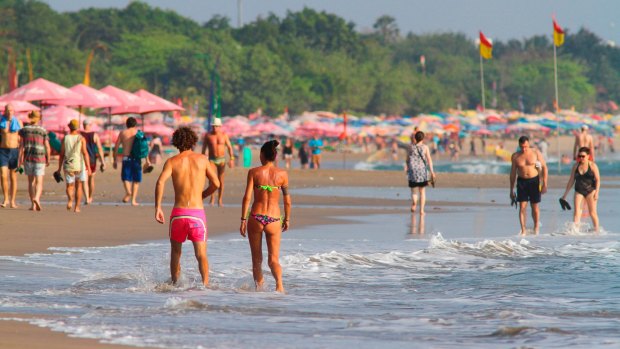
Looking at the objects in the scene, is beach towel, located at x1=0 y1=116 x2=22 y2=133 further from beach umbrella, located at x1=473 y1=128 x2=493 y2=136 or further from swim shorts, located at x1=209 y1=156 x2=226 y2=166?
beach umbrella, located at x1=473 y1=128 x2=493 y2=136

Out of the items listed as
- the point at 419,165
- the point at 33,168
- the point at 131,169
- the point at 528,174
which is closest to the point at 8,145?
the point at 33,168

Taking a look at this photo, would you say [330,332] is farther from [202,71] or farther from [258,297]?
[202,71]

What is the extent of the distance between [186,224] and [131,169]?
9.61m

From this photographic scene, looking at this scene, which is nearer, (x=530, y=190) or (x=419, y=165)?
(x=530, y=190)

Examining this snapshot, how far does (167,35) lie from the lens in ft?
383

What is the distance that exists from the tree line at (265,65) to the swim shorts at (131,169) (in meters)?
55.2

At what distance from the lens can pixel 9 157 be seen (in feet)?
58.9

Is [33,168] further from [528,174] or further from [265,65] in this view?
[265,65]

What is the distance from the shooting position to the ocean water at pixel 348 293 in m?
8.03

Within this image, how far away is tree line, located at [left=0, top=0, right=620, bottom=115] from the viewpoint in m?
99.5

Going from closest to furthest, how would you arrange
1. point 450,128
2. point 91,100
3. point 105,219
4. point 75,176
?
point 105,219, point 75,176, point 91,100, point 450,128

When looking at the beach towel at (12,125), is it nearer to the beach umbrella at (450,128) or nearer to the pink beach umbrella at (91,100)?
the pink beach umbrella at (91,100)

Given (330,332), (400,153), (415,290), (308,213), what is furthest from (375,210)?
(400,153)

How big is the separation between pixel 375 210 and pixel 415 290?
10.7 metres
